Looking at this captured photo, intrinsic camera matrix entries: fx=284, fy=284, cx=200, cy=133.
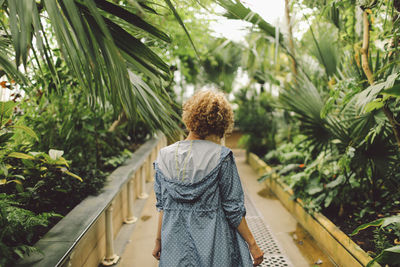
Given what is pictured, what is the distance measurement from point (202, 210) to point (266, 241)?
1.70 metres

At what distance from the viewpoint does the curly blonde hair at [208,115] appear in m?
1.38

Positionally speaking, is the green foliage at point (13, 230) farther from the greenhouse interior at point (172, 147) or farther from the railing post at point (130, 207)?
the railing post at point (130, 207)

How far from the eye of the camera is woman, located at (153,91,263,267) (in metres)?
1.27

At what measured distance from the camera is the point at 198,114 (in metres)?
1.38

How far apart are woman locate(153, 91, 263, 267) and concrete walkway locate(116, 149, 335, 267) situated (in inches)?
47.5

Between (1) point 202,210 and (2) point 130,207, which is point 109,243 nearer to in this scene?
(2) point 130,207

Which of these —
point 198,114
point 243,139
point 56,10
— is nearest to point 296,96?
point 198,114

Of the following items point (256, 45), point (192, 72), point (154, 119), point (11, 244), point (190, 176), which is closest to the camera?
point (154, 119)

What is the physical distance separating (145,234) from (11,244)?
1.63 meters

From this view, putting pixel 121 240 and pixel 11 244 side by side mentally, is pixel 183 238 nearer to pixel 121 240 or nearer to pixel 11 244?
pixel 11 244

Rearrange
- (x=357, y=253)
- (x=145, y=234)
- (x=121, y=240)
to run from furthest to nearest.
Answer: (x=145, y=234)
(x=121, y=240)
(x=357, y=253)

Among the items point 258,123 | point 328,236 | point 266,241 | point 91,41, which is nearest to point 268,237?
point 266,241

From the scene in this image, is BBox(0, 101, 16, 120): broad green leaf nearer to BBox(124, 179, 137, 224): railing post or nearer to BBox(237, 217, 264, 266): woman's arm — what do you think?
BBox(237, 217, 264, 266): woman's arm

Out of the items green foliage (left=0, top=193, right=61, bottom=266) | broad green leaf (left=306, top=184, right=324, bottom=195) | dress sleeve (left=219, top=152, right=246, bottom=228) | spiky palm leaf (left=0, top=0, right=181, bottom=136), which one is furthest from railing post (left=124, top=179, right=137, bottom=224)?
spiky palm leaf (left=0, top=0, right=181, bottom=136)
